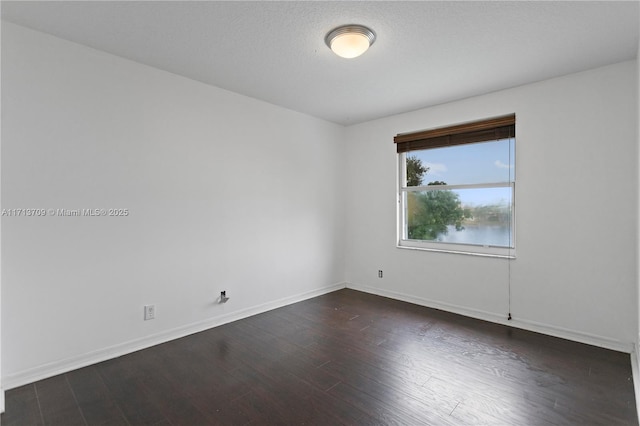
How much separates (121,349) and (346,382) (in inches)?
76.1

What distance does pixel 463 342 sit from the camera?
9.70ft

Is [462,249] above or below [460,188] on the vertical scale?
below

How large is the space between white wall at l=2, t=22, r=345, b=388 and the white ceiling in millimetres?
326

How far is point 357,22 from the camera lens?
2188 mm

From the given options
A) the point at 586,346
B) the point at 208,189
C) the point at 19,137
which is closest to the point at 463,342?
the point at 586,346

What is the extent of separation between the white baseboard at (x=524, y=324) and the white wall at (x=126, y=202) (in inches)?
61.2

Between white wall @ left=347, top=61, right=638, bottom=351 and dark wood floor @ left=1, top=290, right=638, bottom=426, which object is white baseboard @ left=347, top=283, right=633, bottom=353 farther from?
dark wood floor @ left=1, top=290, right=638, bottom=426

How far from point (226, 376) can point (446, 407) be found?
1538 millimetres

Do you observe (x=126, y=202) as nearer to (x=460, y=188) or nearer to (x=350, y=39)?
(x=350, y=39)

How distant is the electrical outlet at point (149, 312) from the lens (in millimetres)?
2879

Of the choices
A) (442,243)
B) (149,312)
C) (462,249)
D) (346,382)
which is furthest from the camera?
(442,243)

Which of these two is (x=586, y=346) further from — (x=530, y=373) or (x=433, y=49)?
(x=433, y=49)

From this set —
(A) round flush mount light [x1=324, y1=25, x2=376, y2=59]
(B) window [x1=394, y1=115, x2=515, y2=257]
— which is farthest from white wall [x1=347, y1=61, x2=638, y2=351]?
(A) round flush mount light [x1=324, y1=25, x2=376, y2=59]

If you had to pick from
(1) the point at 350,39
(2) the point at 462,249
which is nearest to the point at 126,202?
(1) the point at 350,39
